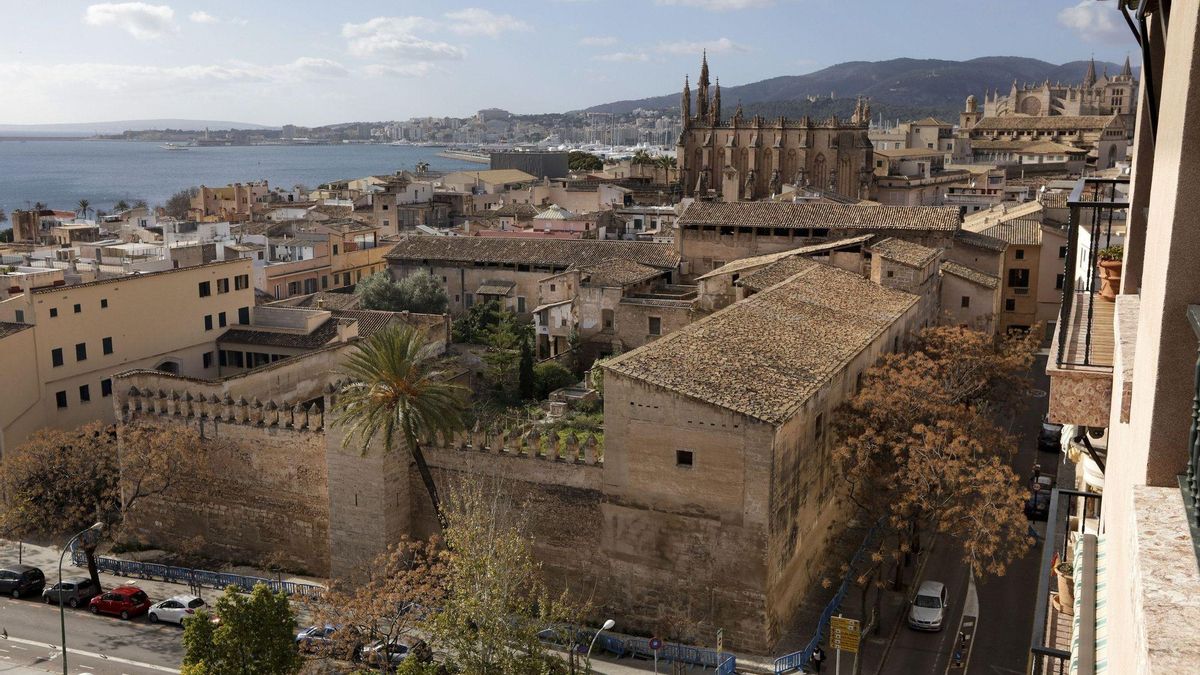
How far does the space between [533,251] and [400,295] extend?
6900 millimetres

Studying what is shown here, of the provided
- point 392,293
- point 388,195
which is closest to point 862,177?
point 388,195

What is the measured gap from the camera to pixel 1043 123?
362 ft

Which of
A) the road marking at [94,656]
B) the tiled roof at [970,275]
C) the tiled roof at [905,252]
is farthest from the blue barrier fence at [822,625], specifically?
the tiled roof at [970,275]

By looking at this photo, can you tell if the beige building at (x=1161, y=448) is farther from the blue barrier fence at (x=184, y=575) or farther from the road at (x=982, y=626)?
the blue barrier fence at (x=184, y=575)

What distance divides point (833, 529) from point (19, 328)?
24.6m

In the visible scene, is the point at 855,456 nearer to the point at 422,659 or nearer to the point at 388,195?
the point at 422,659

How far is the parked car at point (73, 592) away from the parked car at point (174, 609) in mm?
2085

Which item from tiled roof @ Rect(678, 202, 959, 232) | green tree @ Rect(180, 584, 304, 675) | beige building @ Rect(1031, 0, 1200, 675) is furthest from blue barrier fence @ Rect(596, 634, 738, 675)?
tiled roof @ Rect(678, 202, 959, 232)

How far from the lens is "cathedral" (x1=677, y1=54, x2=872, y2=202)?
83688mm

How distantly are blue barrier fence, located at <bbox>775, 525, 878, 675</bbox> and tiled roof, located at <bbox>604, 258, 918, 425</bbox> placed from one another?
4.65 meters

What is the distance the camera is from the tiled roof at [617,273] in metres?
44.3

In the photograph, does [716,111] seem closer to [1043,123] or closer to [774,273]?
[1043,123]

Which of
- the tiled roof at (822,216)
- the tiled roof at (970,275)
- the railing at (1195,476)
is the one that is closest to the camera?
the railing at (1195,476)

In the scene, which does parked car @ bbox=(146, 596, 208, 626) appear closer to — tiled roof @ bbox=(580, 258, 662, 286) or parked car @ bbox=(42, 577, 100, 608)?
parked car @ bbox=(42, 577, 100, 608)
